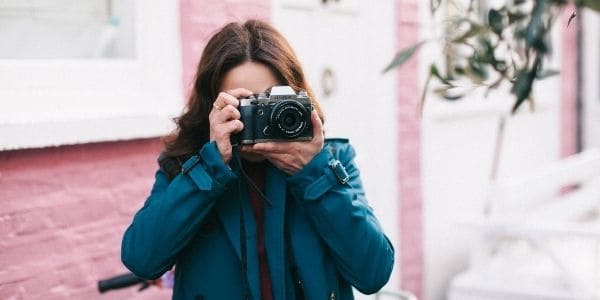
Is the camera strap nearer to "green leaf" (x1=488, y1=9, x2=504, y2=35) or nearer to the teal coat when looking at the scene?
the teal coat

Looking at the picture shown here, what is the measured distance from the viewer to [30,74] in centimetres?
262

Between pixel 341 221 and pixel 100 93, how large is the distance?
1330 mm

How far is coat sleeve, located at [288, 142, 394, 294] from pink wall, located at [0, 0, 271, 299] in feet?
3.20

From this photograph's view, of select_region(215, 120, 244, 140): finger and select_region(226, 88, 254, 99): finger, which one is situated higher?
select_region(226, 88, 254, 99): finger

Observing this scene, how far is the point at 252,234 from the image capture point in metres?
1.84

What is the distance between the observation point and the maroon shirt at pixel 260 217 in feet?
6.11

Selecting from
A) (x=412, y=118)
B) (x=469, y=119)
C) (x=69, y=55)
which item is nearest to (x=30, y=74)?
(x=69, y=55)

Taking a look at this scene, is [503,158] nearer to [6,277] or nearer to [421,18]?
[421,18]

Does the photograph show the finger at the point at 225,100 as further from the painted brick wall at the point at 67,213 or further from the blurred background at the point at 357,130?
the painted brick wall at the point at 67,213

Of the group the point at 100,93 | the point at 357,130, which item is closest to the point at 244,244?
the point at 100,93

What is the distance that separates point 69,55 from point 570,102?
5852 mm

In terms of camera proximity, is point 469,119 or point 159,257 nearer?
point 159,257

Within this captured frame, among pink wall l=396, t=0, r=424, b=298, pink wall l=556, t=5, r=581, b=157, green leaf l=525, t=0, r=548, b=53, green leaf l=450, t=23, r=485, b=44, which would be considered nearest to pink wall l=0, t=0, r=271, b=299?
green leaf l=450, t=23, r=485, b=44

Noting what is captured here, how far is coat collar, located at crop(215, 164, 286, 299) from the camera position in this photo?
1.81 m
